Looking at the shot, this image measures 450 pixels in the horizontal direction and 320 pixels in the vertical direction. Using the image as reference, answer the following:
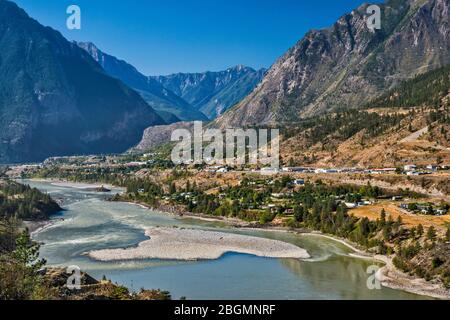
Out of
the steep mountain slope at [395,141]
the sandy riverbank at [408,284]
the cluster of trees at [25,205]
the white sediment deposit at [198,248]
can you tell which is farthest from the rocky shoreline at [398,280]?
the cluster of trees at [25,205]

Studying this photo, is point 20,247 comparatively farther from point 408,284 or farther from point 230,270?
point 408,284

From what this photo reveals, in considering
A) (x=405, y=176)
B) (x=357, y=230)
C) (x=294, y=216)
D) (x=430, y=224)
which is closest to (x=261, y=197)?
(x=294, y=216)

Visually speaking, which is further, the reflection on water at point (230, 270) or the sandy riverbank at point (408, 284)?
the sandy riverbank at point (408, 284)

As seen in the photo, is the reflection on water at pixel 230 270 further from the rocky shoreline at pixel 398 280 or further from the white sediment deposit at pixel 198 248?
the white sediment deposit at pixel 198 248

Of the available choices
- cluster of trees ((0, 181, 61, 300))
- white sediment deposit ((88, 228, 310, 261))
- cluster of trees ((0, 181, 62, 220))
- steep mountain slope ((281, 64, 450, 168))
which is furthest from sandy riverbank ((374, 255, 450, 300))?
steep mountain slope ((281, 64, 450, 168))

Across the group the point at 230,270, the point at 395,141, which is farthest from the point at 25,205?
the point at 395,141
